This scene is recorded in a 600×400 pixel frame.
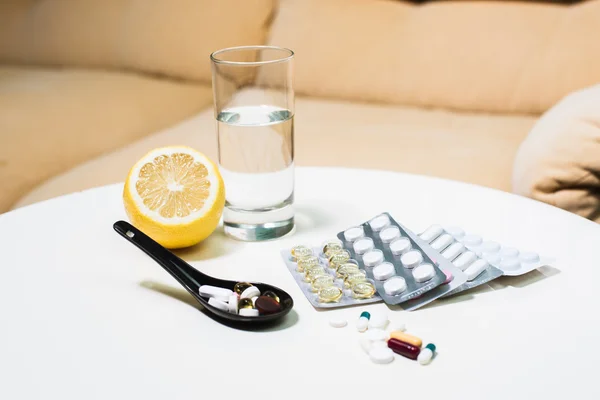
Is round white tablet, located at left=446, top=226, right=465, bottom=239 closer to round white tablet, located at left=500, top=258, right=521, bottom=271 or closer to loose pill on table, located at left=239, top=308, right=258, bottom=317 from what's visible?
round white tablet, located at left=500, top=258, right=521, bottom=271

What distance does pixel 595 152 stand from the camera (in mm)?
1143

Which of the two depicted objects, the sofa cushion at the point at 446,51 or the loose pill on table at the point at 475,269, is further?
the sofa cushion at the point at 446,51

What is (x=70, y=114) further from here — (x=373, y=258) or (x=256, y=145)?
(x=373, y=258)

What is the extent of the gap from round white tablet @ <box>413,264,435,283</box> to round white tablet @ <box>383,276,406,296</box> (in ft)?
0.05

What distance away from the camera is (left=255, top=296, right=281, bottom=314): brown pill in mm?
659

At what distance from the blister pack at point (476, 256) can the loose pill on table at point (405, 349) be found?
0.11 metres

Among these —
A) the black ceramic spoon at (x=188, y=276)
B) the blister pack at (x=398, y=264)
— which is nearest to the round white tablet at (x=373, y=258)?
the blister pack at (x=398, y=264)

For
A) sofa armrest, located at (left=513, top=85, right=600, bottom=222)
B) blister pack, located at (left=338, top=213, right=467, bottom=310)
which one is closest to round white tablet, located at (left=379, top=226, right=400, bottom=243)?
blister pack, located at (left=338, top=213, right=467, bottom=310)

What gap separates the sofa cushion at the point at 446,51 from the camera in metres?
1.57

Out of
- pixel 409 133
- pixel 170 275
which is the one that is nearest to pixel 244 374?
pixel 170 275

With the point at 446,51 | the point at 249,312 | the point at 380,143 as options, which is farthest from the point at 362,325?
the point at 446,51

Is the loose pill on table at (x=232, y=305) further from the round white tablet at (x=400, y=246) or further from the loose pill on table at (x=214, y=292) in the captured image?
the round white tablet at (x=400, y=246)

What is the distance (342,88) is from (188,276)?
112 centimetres

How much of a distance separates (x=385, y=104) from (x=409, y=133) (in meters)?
0.24
